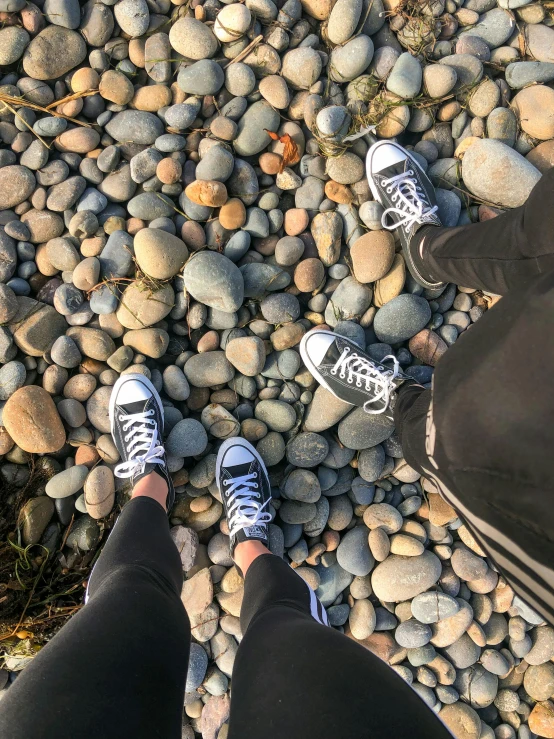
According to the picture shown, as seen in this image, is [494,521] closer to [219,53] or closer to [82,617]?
[82,617]

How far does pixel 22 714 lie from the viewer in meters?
1.20

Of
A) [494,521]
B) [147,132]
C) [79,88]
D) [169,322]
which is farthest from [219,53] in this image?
[494,521]

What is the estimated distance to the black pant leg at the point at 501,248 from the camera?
1.64m

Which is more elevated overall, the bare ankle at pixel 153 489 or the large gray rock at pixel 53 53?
the large gray rock at pixel 53 53

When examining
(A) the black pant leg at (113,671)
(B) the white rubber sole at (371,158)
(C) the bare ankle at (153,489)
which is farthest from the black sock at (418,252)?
(A) the black pant leg at (113,671)

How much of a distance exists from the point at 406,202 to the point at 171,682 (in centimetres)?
213

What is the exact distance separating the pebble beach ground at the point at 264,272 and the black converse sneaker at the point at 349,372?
9cm

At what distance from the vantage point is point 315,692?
1231mm

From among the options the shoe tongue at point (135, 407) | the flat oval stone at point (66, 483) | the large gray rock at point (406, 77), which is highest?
the large gray rock at point (406, 77)

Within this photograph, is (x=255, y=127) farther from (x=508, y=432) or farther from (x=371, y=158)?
(x=508, y=432)

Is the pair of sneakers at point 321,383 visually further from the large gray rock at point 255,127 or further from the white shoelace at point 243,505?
the large gray rock at point 255,127

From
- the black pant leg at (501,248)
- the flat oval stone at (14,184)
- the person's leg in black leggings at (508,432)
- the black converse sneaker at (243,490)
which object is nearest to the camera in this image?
the person's leg in black leggings at (508,432)

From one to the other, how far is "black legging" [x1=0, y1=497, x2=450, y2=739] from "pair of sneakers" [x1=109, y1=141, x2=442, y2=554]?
0.67 meters

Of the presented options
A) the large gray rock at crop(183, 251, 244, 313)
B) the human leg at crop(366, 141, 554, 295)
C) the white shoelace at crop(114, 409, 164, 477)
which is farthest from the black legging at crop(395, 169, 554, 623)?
the white shoelace at crop(114, 409, 164, 477)
